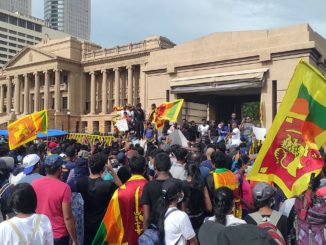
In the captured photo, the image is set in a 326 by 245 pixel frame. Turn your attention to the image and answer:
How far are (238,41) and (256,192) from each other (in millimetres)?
15332

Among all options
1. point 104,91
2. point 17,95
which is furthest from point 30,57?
point 104,91

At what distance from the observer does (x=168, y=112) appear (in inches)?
607

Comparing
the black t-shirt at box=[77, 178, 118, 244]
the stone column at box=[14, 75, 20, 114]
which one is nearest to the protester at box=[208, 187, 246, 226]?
the black t-shirt at box=[77, 178, 118, 244]

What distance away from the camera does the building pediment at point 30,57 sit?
69.6 m

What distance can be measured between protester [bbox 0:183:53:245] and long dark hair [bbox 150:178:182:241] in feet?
3.28

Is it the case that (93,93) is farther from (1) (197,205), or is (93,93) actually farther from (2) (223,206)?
(2) (223,206)

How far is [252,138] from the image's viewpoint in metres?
15.1

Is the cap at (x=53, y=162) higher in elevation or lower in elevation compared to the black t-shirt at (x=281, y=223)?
higher

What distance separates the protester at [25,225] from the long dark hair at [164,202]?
39.4 inches

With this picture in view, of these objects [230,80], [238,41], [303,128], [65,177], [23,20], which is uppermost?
[23,20]

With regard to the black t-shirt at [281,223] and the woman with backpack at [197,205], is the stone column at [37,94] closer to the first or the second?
the woman with backpack at [197,205]

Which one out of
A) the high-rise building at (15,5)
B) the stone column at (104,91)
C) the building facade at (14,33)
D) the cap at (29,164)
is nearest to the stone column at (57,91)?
the stone column at (104,91)

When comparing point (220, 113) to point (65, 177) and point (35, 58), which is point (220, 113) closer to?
point (65, 177)

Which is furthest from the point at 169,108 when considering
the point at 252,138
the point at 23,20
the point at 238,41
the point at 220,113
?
the point at 23,20
